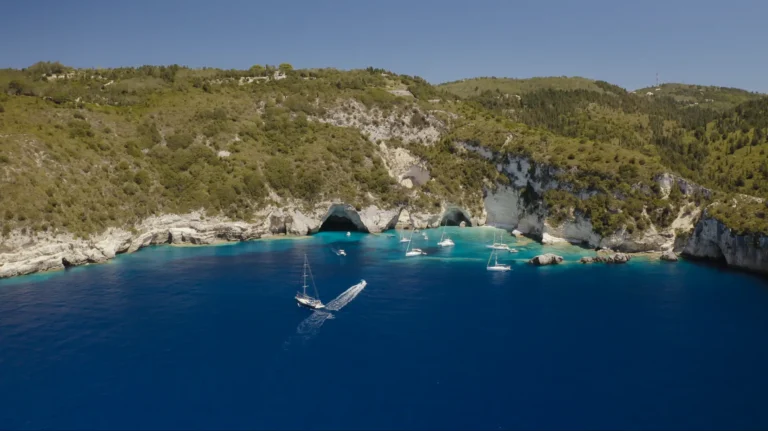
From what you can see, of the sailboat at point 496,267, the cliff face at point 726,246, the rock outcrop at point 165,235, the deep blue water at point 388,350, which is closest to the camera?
the deep blue water at point 388,350

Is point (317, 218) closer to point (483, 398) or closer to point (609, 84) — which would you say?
point (483, 398)

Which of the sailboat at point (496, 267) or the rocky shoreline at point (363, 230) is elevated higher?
the rocky shoreline at point (363, 230)

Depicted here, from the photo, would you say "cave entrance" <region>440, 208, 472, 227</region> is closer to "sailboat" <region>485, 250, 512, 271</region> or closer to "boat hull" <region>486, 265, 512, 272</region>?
"sailboat" <region>485, 250, 512, 271</region>

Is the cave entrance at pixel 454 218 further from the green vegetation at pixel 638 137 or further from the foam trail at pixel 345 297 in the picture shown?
the foam trail at pixel 345 297

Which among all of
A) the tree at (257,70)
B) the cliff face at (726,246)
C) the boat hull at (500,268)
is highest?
the tree at (257,70)

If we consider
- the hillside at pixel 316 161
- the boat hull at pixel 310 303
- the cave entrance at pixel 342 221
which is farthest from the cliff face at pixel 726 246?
the boat hull at pixel 310 303

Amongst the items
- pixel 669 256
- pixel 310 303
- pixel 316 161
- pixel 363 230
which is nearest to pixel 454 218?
pixel 363 230
